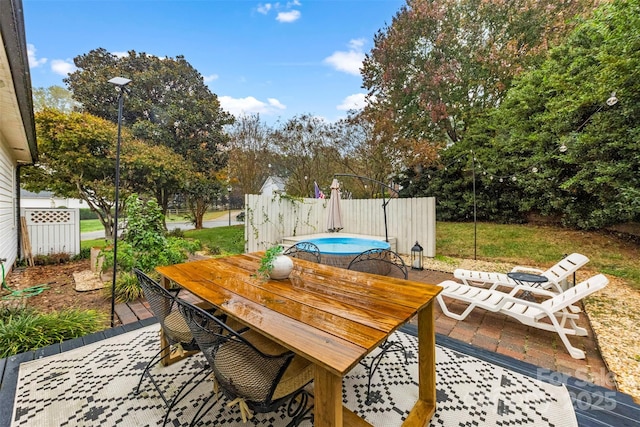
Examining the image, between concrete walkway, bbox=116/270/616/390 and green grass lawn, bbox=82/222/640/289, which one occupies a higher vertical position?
green grass lawn, bbox=82/222/640/289

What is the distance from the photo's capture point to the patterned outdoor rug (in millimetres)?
1797

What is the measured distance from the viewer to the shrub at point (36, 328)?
8.56 ft

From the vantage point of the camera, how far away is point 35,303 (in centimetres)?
385

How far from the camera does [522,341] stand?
276 cm

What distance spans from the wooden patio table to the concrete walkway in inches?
49.8

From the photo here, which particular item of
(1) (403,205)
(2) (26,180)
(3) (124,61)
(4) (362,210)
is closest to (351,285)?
(1) (403,205)

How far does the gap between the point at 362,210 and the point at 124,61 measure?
11676 mm

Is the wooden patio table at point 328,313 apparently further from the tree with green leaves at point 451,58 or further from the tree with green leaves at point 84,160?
the tree with green leaves at point 451,58

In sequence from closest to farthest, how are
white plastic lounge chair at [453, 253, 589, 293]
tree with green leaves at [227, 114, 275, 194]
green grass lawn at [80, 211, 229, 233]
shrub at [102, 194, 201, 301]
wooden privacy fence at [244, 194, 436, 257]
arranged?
white plastic lounge chair at [453, 253, 589, 293] → shrub at [102, 194, 201, 301] → wooden privacy fence at [244, 194, 436, 257] → tree with green leaves at [227, 114, 275, 194] → green grass lawn at [80, 211, 229, 233]

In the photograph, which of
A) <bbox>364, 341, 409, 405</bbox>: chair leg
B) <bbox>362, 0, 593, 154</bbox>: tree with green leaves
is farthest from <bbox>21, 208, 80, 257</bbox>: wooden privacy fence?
<bbox>362, 0, 593, 154</bbox>: tree with green leaves

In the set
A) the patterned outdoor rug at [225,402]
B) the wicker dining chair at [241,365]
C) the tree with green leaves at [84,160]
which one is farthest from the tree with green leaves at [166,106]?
the wicker dining chair at [241,365]

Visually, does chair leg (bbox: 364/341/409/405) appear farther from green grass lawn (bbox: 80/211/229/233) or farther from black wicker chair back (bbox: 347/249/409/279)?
green grass lawn (bbox: 80/211/229/233)

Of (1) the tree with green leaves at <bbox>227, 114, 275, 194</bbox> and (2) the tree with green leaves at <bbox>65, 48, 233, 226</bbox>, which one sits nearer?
(2) the tree with green leaves at <bbox>65, 48, 233, 226</bbox>

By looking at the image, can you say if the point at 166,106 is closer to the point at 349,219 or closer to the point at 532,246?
the point at 349,219
